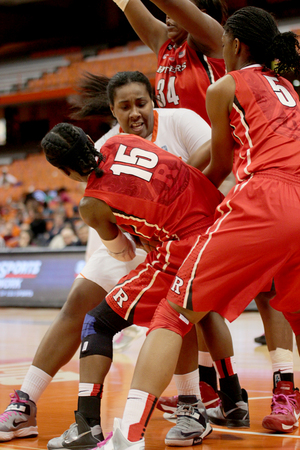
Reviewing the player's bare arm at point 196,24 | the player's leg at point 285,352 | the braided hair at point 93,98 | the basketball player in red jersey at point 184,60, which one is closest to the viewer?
the player's leg at point 285,352

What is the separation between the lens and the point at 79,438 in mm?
2314

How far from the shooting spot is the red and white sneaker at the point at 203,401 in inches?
120

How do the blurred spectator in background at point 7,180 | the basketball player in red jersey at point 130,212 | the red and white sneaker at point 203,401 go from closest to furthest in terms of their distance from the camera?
1. the basketball player in red jersey at point 130,212
2. the red and white sneaker at point 203,401
3. the blurred spectator in background at point 7,180

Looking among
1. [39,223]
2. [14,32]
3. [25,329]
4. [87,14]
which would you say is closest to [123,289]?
[25,329]

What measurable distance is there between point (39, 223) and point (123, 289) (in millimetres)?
9759

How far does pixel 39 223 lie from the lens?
11.9m

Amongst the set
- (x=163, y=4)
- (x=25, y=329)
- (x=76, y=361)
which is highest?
(x=163, y=4)

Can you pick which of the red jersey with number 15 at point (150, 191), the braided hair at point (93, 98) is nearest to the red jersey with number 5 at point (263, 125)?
the red jersey with number 15 at point (150, 191)

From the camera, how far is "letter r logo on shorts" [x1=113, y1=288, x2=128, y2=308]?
240 centimetres

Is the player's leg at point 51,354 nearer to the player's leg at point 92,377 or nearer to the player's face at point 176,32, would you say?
the player's leg at point 92,377

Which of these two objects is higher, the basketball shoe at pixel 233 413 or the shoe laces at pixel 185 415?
the shoe laces at pixel 185 415

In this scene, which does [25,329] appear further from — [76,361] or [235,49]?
[235,49]

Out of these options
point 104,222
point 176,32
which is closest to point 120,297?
point 104,222

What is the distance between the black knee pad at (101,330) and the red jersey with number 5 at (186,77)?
4.85 feet
